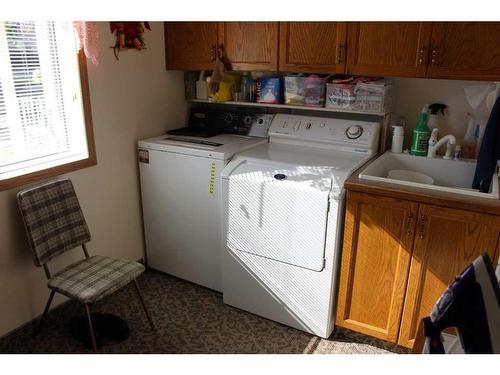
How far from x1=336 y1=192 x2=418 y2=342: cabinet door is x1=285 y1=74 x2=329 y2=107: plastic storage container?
795 millimetres

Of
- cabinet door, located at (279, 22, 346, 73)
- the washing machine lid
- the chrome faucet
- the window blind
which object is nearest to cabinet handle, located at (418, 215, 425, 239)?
the chrome faucet

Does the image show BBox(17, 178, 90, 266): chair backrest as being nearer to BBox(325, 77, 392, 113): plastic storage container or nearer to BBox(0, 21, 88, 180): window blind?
BBox(0, 21, 88, 180): window blind

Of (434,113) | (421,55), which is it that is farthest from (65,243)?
(434,113)

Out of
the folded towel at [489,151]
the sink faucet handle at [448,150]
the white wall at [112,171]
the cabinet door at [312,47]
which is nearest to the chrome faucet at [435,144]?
the sink faucet handle at [448,150]

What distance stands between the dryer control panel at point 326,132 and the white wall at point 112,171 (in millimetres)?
857

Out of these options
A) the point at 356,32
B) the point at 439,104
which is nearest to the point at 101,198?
the point at 356,32

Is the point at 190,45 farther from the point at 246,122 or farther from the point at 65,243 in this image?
the point at 65,243

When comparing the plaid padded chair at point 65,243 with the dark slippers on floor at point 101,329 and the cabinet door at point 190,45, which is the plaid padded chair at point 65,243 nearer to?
the dark slippers on floor at point 101,329

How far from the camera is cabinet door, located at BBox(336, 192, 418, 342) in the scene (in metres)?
2.06

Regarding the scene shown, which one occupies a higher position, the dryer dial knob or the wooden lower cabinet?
the dryer dial knob

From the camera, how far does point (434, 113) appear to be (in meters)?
2.51

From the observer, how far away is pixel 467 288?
0.95 m

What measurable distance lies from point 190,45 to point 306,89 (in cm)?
86

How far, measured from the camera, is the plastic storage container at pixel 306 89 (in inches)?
103
